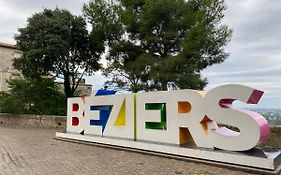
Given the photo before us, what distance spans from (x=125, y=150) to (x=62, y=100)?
1116cm

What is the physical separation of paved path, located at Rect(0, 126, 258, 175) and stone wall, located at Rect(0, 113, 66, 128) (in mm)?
5852

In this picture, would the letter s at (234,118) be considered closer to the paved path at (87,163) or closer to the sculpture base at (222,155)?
the sculpture base at (222,155)

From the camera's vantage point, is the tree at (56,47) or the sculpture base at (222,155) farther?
the tree at (56,47)

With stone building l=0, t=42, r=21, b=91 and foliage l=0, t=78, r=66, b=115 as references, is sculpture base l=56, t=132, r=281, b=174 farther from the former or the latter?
stone building l=0, t=42, r=21, b=91

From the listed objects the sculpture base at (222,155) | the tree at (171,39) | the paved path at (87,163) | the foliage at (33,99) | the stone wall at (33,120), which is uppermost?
the tree at (171,39)

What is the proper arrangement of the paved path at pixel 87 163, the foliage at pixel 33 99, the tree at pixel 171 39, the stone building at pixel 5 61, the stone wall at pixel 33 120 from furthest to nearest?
the stone building at pixel 5 61
the foliage at pixel 33 99
the stone wall at pixel 33 120
the tree at pixel 171 39
the paved path at pixel 87 163

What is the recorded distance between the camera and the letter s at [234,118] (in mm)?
5820

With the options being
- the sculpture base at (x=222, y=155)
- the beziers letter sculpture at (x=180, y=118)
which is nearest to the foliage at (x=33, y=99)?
the beziers letter sculpture at (x=180, y=118)

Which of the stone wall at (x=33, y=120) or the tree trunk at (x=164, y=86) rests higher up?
the tree trunk at (x=164, y=86)

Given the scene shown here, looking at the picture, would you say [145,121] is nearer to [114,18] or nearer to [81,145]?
[81,145]

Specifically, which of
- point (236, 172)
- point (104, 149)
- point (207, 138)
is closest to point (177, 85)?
point (104, 149)

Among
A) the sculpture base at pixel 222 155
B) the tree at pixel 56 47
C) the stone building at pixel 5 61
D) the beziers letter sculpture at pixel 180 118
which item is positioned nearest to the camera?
the sculpture base at pixel 222 155

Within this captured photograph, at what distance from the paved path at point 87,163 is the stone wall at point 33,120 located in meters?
5.85

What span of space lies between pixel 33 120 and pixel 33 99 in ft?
7.14
